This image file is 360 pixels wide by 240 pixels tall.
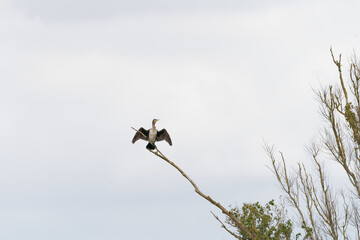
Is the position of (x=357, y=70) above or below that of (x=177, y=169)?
above

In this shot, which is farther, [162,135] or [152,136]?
[162,135]

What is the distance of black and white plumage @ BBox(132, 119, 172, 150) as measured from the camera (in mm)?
17391

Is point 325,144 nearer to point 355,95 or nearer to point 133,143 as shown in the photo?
point 355,95

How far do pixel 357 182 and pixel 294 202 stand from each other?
2.53m

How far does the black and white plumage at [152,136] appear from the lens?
1739 centimetres

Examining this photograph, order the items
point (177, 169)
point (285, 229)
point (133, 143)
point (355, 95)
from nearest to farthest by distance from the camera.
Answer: point (177, 169)
point (133, 143)
point (355, 95)
point (285, 229)

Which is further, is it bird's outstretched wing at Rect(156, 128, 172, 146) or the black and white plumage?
bird's outstretched wing at Rect(156, 128, 172, 146)

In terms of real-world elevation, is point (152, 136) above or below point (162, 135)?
below

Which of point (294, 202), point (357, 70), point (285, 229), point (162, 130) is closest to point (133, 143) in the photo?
point (162, 130)

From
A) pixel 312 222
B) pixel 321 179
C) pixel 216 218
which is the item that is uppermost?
pixel 321 179

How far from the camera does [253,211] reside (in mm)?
24844

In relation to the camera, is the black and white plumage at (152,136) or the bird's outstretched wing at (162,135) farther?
the bird's outstretched wing at (162,135)

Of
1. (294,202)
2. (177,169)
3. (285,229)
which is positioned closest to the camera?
(177,169)

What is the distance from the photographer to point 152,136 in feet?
57.7
